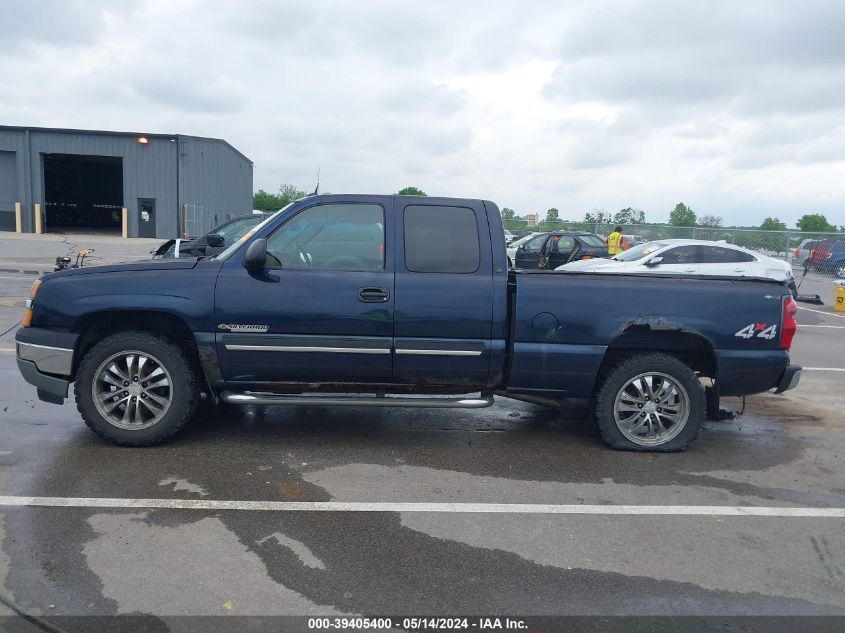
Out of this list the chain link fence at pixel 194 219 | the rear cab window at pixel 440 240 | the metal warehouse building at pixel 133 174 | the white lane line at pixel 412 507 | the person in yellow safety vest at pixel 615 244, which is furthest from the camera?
the chain link fence at pixel 194 219

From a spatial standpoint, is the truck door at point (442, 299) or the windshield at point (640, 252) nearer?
the truck door at point (442, 299)

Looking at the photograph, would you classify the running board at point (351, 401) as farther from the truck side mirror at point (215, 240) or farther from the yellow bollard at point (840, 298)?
the yellow bollard at point (840, 298)

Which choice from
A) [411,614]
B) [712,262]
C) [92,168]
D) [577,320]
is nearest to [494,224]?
[577,320]

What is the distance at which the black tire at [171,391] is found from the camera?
203 inches

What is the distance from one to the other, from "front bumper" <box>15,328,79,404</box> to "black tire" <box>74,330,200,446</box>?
110 millimetres

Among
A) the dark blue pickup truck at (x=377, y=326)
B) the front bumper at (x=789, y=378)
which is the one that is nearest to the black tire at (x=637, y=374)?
the dark blue pickup truck at (x=377, y=326)

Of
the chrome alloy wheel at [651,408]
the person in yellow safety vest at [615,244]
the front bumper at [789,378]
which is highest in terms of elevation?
the person in yellow safety vest at [615,244]

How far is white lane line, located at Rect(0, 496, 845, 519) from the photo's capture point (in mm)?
4258

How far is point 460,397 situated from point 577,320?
106 centimetres

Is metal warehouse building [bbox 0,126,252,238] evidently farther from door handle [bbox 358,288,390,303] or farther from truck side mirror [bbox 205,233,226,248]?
door handle [bbox 358,288,390,303]

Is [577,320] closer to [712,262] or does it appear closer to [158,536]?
[158,536]

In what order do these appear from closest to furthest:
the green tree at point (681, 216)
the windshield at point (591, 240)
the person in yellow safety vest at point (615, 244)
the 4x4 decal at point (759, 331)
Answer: the 4x4 decal at point (759, 331) < the person in yellow safety vest at point (615, 244) < the windshield at point (591, 240) < the green tree at point (681, 216)

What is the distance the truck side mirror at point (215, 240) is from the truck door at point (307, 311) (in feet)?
21.6

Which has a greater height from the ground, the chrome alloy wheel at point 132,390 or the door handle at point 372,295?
the door handle at point 372,295
